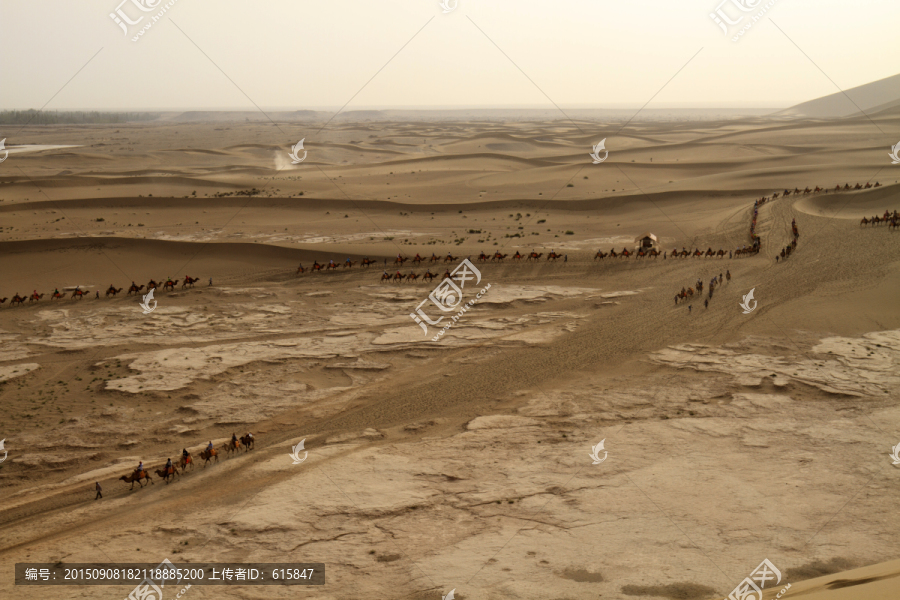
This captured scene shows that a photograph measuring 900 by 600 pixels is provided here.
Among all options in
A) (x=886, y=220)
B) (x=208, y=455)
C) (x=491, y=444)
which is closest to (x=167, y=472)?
(x=208, y=455)

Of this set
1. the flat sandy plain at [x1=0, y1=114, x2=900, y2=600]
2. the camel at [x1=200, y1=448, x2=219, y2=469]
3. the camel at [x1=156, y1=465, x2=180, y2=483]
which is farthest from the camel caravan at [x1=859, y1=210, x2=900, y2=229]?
the camel at [x1=156, y1=465, x2=180, y2=483]

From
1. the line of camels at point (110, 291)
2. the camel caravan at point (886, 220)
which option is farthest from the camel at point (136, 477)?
the camel caravan at point (886, 220)

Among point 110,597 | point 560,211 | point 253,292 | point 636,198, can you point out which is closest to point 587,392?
point 110,597

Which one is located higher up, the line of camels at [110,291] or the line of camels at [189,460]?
the line of camels at [110,291]

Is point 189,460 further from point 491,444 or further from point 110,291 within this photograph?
point 110,291

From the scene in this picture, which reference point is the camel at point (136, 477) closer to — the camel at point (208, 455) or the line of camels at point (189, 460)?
the line of camels at point (189, 460)
